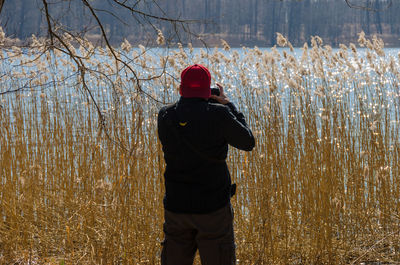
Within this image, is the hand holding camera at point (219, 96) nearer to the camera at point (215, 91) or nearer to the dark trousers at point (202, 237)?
the camera at point (215, 91)

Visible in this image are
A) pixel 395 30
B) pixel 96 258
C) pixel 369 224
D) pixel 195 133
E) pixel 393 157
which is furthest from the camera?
pixel 395 30

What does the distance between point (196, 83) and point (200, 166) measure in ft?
1.10

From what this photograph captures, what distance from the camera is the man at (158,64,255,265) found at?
1.92 metres

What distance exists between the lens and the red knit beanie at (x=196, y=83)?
6.47ft

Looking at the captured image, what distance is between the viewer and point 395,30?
45.3m

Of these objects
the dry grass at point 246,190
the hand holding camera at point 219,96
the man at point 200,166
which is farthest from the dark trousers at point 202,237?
the dry grass at point 246,190

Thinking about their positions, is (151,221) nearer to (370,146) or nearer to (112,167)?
(112,167)

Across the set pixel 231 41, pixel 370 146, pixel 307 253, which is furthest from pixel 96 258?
pixel 231 41

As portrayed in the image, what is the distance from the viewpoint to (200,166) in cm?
195

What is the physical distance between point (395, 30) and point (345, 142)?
4543cm

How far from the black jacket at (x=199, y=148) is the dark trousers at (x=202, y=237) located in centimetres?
4

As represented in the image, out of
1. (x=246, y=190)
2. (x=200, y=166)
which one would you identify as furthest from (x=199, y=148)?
(x=246, y=190)

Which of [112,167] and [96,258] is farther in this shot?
[112,167]

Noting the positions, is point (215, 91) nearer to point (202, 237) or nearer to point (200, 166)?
point (200, 166)
